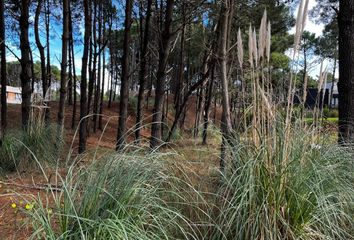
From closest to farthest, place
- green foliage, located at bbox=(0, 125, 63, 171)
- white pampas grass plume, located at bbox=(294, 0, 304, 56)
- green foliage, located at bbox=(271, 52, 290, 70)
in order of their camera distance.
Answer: white pampas grass plume, located at bbox=(294, 0, 304, 56) < green foliage, located at bbox=(271, 52, 290, 70) < green foliage, located at bbox=(0, 125, 63, 171)

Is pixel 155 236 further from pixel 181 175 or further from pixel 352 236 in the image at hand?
pixel 352 236

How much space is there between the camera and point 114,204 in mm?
1681

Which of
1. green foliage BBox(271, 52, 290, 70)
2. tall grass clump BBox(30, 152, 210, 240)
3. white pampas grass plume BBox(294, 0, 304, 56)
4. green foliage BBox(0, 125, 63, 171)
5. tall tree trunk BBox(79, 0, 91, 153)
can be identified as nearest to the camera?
tall grass clump BBox(30, 152, 210, 240)

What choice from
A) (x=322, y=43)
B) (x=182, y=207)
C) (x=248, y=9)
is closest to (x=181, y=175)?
(x=182, y=207)

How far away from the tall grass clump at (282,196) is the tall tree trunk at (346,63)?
206 cm

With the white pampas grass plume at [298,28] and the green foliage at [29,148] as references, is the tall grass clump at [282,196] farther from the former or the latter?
the green foliage at [29,148]

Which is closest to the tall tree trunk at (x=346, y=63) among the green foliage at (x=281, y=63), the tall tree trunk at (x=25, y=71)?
the green foliage at (x=281, y=63)

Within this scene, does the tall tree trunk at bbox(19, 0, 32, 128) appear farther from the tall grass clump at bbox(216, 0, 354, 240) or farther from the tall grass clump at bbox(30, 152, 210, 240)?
the tall grass clump at bbox(216, 0, 354, 240)

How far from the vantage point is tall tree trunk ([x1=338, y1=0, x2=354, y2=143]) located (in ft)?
12.7

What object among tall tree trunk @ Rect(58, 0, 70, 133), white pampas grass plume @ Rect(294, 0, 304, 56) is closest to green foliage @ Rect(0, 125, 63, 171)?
tall tree trunk @ Rect(58, 0, 70, 133)

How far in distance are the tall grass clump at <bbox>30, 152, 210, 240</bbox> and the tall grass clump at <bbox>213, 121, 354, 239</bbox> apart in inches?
10.5

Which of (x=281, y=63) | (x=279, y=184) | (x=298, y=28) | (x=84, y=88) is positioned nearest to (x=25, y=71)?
(x=84, y=88)

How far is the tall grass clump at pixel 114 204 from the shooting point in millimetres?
1482

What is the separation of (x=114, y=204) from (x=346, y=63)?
11.0ft
